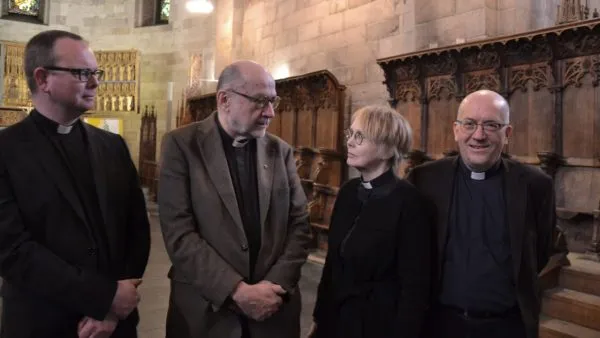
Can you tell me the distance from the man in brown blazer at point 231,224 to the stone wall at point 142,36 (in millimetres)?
10501

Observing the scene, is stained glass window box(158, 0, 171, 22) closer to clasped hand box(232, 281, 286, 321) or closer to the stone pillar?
the stone pillar

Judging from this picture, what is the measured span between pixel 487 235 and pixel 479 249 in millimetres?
61

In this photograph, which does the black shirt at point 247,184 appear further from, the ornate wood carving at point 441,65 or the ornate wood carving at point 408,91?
the ornate wood carving at point 408,91

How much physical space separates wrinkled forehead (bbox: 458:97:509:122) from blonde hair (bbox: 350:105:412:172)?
0.23 meters

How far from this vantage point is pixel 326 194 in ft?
19.2

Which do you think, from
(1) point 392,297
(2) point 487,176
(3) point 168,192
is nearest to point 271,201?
(3) point 168,192

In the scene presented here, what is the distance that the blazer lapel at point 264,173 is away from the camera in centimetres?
190

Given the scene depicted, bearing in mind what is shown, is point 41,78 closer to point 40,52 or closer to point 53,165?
point 40,52

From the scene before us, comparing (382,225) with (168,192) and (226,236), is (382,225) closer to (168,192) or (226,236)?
(226,236)

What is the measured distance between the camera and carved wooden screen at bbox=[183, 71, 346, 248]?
232 inches

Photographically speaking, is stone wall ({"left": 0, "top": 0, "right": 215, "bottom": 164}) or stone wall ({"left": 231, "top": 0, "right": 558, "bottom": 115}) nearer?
stone wall ({"left": 231, "top": 0, "right": 558, "bottom": 115})

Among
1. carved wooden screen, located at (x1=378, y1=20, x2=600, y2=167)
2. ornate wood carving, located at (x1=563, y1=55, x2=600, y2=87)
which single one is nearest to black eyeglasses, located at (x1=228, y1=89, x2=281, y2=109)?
carved wooden screen, located at (x1=378, y1=20, x2=600, y2=167)

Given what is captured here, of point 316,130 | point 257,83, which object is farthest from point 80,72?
point 316,130

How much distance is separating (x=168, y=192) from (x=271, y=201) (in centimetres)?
39
